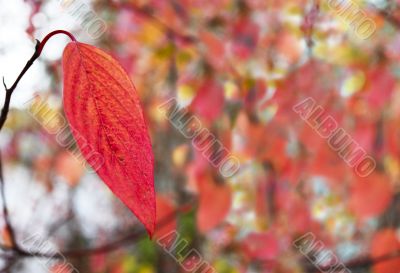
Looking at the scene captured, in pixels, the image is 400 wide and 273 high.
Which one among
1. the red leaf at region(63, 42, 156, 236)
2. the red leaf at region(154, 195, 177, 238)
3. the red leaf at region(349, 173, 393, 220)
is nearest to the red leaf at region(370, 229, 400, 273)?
the red leaf at region(349, 173, 393, 220)

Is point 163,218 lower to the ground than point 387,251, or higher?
higher

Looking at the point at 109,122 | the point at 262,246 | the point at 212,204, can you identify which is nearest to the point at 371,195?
the point at 262,246

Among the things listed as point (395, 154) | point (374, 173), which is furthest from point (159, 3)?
point (395, 154)

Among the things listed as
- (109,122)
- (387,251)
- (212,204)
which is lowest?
(387,251)

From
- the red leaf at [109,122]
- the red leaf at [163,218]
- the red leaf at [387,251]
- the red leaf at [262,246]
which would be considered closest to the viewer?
the red leaf at [109,122]

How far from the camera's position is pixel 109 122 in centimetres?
46

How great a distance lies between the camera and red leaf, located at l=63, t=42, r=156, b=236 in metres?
0.43

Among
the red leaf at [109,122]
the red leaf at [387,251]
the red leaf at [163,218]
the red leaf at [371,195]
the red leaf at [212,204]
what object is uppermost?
the red leaf at [109,122]

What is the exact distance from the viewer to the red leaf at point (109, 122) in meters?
0.43

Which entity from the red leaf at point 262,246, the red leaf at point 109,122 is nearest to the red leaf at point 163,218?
the red leaf at point 262,246

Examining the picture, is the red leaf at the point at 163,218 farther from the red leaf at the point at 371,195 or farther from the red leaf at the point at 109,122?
the red leaf at the point at 109,122

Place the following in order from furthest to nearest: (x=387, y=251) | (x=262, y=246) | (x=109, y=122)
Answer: (x=262, y=246) → (x=387, y=251) → (x=109, y=122)

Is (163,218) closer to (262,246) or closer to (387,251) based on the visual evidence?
(262,246)

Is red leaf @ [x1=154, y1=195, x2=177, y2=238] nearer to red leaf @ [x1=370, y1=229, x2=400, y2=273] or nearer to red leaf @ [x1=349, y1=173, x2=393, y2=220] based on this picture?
red leaf @ [x1=370, y1=229, x2=400, y2=273]
